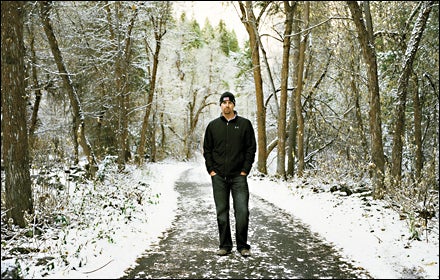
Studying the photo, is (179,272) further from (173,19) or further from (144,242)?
(173,19)

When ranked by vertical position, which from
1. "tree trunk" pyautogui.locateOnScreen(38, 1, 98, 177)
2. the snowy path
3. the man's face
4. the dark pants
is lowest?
the snowy path

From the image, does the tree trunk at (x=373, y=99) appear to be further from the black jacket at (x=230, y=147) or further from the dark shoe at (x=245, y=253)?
the dark shoe at (x=245, y=253)

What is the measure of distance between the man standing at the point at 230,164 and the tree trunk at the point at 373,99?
4.15 metres

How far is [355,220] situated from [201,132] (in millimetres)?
47121

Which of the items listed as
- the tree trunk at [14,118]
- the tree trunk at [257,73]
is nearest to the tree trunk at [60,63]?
the tree trunk at [14,118]

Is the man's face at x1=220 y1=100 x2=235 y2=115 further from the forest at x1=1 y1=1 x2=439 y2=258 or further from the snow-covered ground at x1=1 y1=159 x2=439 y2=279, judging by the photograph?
the forest at x1=1 y1=1 x2=439 y2=258

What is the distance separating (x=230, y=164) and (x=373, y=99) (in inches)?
195

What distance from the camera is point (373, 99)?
28.0ft

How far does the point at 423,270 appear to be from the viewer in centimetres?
425

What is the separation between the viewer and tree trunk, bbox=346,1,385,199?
8.21 m

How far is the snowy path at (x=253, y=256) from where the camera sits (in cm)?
432

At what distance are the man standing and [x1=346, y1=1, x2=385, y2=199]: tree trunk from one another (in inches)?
163

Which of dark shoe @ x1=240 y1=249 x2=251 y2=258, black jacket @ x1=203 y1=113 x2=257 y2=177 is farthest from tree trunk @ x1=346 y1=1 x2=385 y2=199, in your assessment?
dark shoe @ x1=240 y1=249 x2=251 y2=258

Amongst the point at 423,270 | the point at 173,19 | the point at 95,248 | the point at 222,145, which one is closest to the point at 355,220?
the point at 423,270
